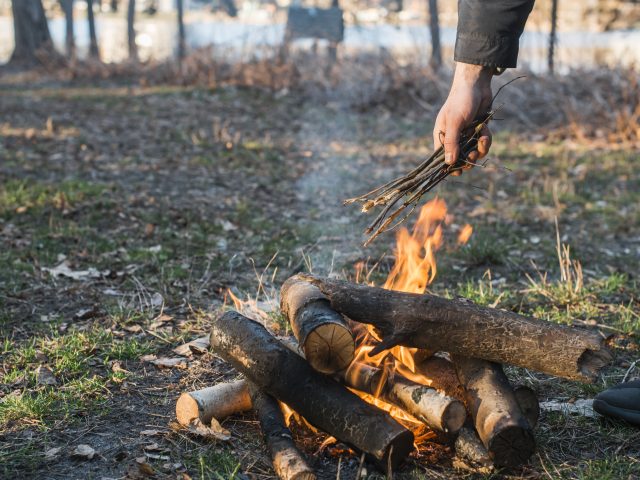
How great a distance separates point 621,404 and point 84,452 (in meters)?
2.32

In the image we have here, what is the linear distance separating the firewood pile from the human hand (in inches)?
26.7

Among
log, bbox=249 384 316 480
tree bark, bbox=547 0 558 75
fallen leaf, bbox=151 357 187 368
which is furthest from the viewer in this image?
tree bark, bbox=547 0 558 75

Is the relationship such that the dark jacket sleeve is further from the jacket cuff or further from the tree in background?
the tree in background

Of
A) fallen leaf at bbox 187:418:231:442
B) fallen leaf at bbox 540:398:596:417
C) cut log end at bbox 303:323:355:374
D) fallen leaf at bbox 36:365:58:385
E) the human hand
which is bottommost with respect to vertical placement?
fallen leaf at bbox 540:398:596:417

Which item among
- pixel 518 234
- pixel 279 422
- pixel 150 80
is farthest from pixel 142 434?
pixel 150 80

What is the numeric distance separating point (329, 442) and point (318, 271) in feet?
7.24

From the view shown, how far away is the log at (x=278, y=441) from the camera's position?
2.51 meters

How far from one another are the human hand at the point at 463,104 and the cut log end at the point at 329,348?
34.4 inches

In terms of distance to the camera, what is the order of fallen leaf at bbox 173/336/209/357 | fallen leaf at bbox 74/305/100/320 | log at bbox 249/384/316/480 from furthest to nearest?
fallen leaf at bbox 74/305/100/320 → fallen leaf at bbox 173/336/209/357 → log at bbox 249/384/316/480

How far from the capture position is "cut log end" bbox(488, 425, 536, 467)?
8.38 ft

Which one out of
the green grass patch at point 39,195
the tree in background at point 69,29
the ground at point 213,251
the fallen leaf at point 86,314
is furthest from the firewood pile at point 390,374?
the tree in background at point 69,29

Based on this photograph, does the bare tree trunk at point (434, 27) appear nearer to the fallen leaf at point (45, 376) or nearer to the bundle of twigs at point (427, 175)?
the bundle of twigs at point (427, 175)

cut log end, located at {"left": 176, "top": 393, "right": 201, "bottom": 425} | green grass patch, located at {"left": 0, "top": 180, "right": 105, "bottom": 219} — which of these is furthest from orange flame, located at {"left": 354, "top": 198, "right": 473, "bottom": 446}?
green grass patch, located at {"left": 0, "top": 180, "right": 105, "bottom": 219}

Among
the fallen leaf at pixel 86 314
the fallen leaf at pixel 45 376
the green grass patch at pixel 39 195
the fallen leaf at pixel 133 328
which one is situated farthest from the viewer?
the green grass patch at pixel 39 195
